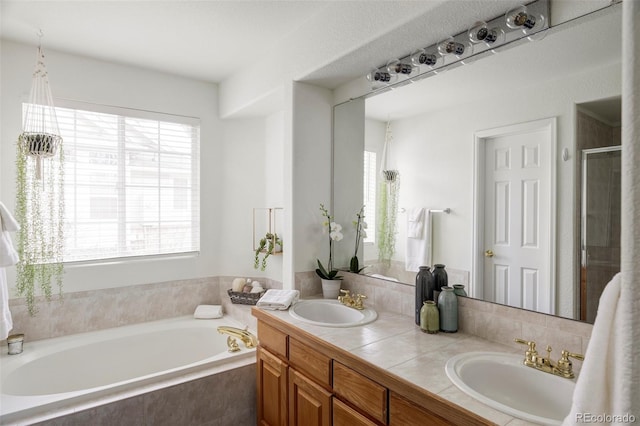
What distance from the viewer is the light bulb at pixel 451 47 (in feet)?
5.83

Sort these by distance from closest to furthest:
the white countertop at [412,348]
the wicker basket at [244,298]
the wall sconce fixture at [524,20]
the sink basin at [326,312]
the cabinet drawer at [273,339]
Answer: the white countertop at [412,348] < the wall sconce fixture at [524,20] < the cabinet drawer at [273,339] < the sink basin at [326,312] < the wicker basket at [244,298]

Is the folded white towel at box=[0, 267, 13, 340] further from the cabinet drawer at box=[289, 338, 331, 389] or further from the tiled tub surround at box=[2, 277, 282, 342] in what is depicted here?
the cabinet drawer at box=[289, 338, 331, 389]

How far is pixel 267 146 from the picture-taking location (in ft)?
11.3

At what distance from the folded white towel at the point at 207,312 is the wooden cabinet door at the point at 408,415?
2.18 m

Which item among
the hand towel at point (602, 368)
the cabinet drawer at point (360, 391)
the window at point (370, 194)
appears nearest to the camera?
the hand towel at point (602, 368)

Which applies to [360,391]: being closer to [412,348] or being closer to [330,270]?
[412,348]

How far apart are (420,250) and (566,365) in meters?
0.89

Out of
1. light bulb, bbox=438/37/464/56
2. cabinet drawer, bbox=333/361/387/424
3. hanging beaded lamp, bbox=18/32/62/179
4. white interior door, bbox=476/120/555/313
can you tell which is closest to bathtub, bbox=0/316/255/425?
cabinet drawer, bbox=333/361/387/424

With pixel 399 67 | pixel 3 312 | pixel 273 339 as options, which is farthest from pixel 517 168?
pixel 3 312

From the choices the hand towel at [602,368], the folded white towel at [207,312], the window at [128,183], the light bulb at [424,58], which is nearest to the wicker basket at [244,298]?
the folded white towel at [207,312]

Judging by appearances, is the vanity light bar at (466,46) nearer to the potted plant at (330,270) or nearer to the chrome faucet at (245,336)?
the potted plant at (330,270)

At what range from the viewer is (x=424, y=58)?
192 cm

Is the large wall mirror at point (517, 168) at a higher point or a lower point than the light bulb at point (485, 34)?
lower

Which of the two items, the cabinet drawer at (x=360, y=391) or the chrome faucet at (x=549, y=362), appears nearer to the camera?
the chrome faucet at (x=549, y=362)
